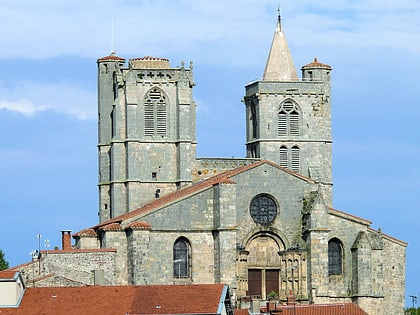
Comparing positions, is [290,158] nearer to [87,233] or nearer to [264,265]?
[264,265]

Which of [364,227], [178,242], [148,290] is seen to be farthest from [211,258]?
[148,290]

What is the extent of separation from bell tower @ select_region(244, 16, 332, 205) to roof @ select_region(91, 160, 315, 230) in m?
6.51

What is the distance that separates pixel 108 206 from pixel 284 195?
14343mm

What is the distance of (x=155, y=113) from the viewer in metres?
115

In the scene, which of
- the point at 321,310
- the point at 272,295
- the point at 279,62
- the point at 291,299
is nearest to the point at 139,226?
the point at 272,295

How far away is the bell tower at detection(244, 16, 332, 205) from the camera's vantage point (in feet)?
388

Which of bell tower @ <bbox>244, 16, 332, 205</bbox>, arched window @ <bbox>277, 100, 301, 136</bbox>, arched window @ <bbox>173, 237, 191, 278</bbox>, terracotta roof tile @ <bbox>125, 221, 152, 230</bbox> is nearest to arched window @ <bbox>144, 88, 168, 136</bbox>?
bell tower @ <bbox>244, 16, 332, 205</bbox>

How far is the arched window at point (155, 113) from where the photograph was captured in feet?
379

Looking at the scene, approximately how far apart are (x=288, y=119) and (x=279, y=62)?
14.0 feet

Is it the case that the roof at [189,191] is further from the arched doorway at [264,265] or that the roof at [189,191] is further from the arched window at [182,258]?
the arched doorway at [264,265]

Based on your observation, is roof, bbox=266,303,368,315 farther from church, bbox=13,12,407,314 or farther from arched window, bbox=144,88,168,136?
arched window, bbox=144,88,168,136

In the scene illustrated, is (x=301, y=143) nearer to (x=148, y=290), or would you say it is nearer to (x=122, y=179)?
(x=122, y=179)

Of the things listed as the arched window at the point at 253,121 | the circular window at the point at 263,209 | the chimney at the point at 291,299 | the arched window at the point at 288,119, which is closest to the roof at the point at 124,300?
the chimney at the point at 291,299

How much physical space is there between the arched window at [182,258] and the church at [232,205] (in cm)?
8
